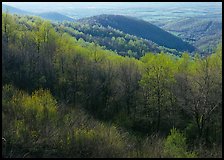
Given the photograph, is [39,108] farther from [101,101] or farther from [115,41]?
[115,41]

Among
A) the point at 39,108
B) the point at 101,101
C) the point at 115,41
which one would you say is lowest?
the point at 101,101

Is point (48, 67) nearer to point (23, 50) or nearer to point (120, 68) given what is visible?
point (23, 50)

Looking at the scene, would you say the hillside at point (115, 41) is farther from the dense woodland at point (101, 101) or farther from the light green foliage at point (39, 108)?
the light green foliage at point (39, 108)

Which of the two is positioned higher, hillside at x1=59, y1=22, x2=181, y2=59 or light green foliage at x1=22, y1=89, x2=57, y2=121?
hillside at x1=59, y1=22, x2=181, y2=59

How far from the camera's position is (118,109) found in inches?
1811

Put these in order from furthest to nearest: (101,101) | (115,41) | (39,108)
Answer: (115,41) < (101,101) < (39,108)

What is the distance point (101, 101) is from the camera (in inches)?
1881

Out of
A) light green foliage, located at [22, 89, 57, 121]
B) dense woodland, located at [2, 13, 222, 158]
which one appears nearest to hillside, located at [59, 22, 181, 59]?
dense woodland, located at [2, 13, 222, 158]

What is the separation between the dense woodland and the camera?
2259cm

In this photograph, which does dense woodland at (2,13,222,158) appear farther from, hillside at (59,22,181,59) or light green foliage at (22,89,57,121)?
hillside at (59,22,181,59)

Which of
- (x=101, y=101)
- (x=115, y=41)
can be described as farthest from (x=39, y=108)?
(x=115, y=41)

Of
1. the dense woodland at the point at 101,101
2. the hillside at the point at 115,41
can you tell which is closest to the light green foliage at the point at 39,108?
the dense woodland at the point at 101,101

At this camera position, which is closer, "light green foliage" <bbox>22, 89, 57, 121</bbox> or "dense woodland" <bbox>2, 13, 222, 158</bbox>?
"dense woodland" <bbox>2, 13, 222, 158</bbox>

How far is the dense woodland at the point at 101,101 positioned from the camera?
74.1 ft
